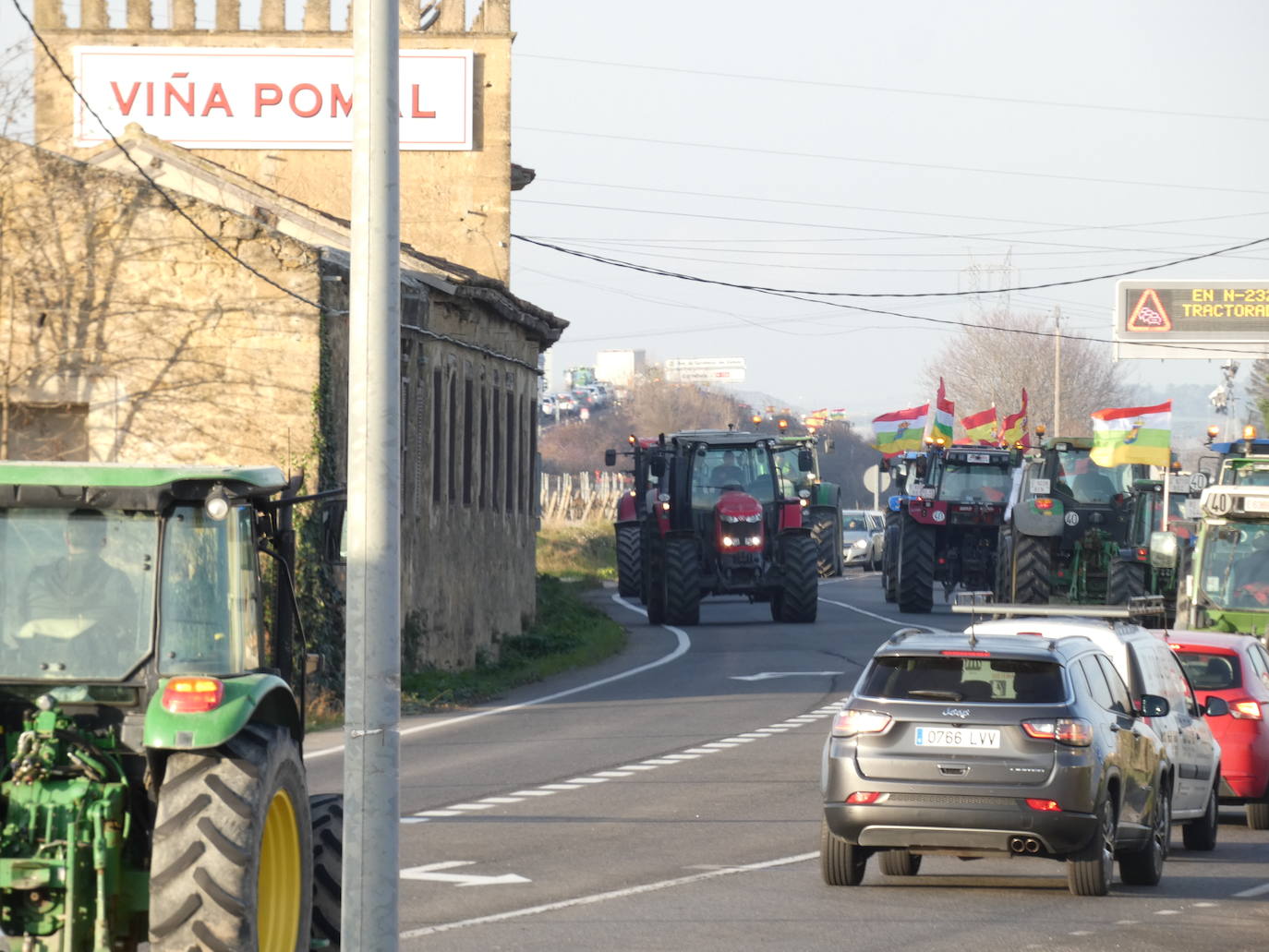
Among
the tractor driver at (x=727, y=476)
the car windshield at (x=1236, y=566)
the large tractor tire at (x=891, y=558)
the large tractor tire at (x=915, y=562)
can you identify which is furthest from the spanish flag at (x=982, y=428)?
the car windshield at (x=1236, y=566)

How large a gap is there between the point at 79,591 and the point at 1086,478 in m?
28.0

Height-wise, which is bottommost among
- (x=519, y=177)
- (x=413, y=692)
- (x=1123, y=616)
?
(x=413, y=692)

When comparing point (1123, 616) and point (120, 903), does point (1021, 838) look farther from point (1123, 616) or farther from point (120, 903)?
point (120, 903)

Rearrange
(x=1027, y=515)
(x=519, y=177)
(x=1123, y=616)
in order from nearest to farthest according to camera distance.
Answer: (x=1123, y=616)
(x=1027, y=515)
(x=519, y=177)

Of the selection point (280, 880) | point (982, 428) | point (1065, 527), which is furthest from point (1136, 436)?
point (280, 880)

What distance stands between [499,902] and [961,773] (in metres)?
2.62

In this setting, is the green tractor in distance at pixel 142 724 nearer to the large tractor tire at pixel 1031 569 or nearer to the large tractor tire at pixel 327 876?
the large tractor tire at pixel 327 876

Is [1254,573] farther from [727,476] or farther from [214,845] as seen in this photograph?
[214,845]

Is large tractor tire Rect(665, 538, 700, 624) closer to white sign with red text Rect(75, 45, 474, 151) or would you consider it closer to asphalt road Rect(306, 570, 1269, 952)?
white sign with red text Rect(75, 45, 474, 151)

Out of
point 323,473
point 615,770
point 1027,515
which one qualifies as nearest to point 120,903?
point 615,770

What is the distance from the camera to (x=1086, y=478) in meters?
34.5

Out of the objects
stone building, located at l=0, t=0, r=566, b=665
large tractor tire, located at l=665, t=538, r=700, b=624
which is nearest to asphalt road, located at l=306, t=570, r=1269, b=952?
stone building, located at l=0, t=0, r=566, b=665

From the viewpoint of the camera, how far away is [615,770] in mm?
18453

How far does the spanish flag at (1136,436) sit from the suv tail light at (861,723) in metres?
21.4
